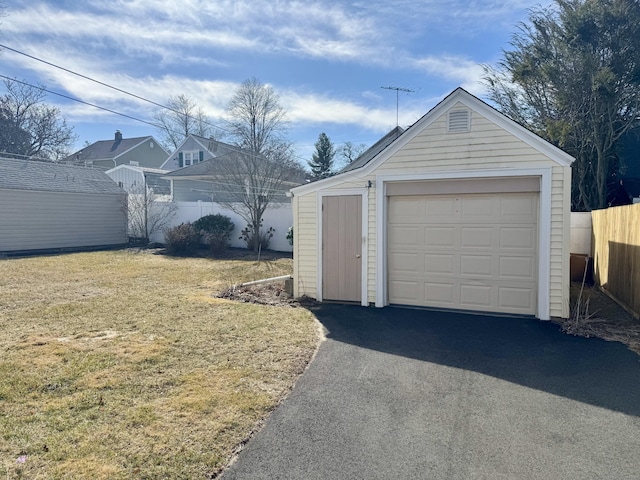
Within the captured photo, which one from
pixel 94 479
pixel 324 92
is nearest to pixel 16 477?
pixel 94 479

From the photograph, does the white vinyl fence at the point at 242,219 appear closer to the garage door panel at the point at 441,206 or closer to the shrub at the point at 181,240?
the shrub at the point at 181,240

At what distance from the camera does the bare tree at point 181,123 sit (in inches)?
1298

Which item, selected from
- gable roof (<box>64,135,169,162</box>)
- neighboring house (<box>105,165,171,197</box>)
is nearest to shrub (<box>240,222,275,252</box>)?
neighboring house (<box>105,165,171,197</box>)

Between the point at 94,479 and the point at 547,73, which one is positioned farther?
the point at 547,73

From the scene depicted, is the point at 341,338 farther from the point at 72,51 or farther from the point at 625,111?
the point at 625,111

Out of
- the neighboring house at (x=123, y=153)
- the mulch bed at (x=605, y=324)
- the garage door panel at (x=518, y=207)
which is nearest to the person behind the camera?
the mulch bed at (x=605, y=324)

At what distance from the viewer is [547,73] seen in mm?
12227

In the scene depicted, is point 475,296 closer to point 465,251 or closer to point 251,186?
point 465,251

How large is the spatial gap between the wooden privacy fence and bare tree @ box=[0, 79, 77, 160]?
108 ft

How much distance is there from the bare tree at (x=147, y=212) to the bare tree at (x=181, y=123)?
1290 cm

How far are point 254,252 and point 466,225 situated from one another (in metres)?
11.1

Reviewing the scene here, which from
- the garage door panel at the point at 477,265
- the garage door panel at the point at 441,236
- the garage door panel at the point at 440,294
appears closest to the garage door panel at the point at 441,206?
the garage door panel at the point at 441,236

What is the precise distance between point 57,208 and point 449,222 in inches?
714

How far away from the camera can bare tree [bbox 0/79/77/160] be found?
28.9m
